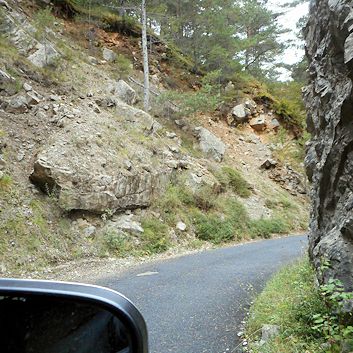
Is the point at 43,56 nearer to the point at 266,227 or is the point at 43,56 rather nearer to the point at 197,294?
the point at 266,227

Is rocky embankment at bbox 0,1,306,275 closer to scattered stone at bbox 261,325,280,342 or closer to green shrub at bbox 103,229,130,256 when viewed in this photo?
green shrub at bbox 103,229,130,256

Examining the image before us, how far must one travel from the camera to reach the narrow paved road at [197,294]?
4582mm

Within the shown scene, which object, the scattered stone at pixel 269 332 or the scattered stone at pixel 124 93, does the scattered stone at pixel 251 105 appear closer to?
the scattered stone at pixel 124 93

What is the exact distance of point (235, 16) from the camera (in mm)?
25344

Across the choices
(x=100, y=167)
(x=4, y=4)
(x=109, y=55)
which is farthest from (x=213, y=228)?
(x=4, y=4)

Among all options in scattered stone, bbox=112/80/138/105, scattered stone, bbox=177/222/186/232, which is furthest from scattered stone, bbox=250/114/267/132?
scattered stone, bbox=177/222/186/232

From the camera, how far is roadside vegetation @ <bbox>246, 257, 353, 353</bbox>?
3332 millimetres

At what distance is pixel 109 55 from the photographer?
2089cm

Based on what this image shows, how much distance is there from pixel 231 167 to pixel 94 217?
990 centimetres

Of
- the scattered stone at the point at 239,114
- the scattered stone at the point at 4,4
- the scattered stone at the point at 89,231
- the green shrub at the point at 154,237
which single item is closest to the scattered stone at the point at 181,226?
the green shrub at the point at 154,237

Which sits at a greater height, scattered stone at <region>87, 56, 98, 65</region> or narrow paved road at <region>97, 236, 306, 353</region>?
scattered stone at <region>87, 56, 98, 65</region>

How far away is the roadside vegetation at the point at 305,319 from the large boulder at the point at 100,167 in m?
6.94

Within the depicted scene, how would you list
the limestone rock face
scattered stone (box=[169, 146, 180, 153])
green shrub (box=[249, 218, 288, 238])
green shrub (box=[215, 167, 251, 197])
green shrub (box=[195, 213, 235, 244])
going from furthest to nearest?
1. green shrub (box=[215, 167, 251, 197])
2. scattered stone (box=[169, 146, 180, 153])
3. green shrub (box=[249, 218, 288, 238])
4. green shrub (box=[195, 213, 235, 244])
5. the limestone rock face

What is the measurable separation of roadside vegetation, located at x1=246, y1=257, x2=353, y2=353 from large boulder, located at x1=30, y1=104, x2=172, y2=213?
6941 mm
